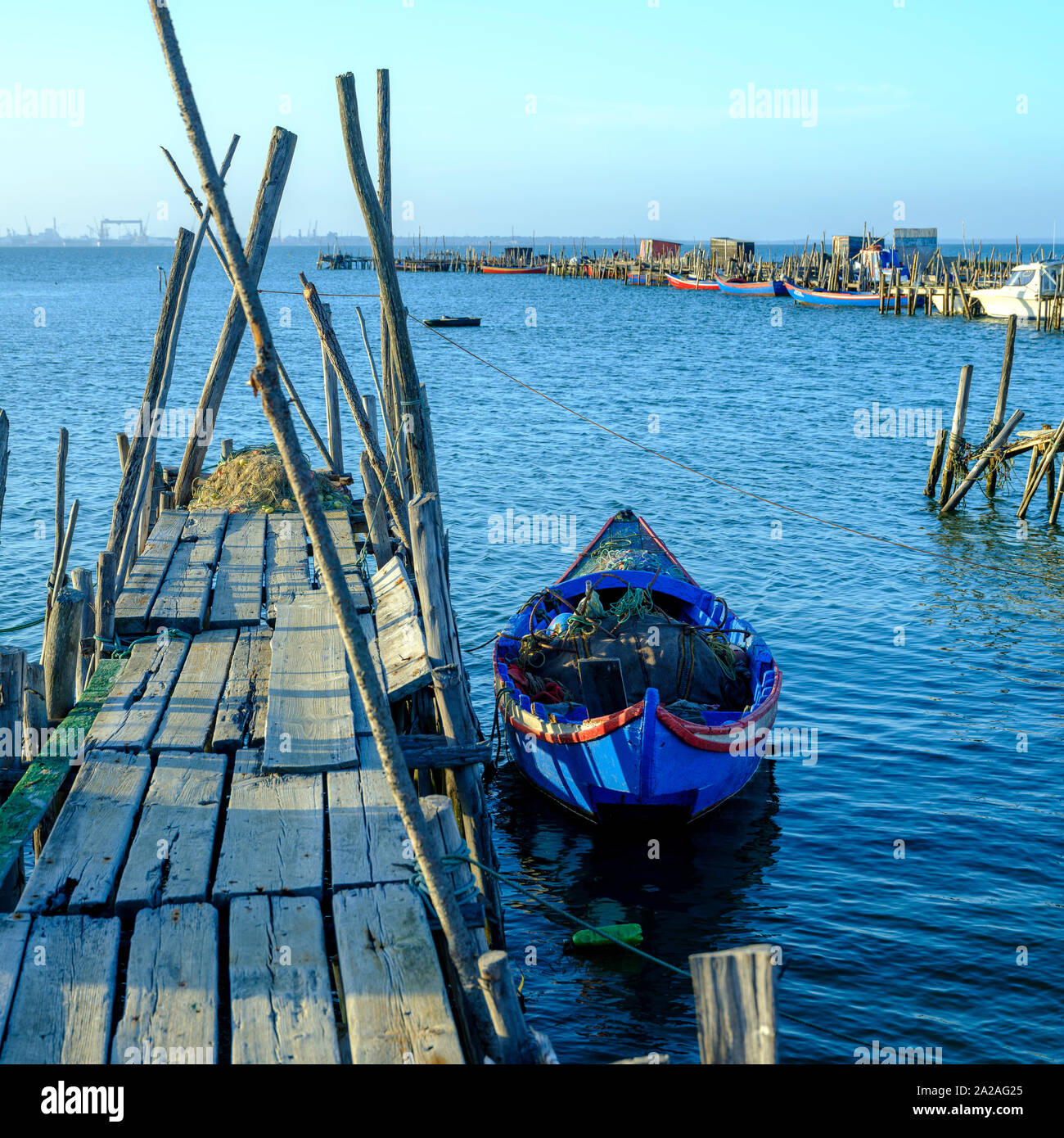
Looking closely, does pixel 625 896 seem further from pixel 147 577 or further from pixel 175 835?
pixel 147 577

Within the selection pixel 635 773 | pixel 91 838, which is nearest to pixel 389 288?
pixel 91 838

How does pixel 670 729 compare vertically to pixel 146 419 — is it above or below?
below

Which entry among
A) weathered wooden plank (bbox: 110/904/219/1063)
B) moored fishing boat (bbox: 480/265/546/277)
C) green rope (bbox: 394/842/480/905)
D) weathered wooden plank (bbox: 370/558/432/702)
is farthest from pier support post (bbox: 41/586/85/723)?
moored fishing boat (bbox: 480/265/546/277)

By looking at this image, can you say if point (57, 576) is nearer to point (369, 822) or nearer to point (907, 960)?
point (369, 822)

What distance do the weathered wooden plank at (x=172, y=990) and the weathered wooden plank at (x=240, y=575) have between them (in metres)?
4.09

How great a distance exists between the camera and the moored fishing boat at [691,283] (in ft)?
325

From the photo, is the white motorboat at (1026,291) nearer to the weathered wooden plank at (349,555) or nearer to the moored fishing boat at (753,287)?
the moored fishing boat at (753,287)

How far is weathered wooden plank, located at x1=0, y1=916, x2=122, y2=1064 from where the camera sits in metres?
4.15

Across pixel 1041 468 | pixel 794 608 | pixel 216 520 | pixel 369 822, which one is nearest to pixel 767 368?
pixel 1041 468

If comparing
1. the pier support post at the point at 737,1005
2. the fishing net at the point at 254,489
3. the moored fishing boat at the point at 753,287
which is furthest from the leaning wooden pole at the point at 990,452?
the moored fishing boat at the point at 753,287

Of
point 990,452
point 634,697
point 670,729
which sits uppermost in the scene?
point 990,452

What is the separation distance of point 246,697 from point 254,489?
220 inches

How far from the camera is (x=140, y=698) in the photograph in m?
7.34

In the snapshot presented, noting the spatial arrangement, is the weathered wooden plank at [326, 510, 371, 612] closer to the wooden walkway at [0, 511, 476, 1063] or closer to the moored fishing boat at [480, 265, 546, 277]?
the wooden walkway at [0, 511, 476, 1063]
